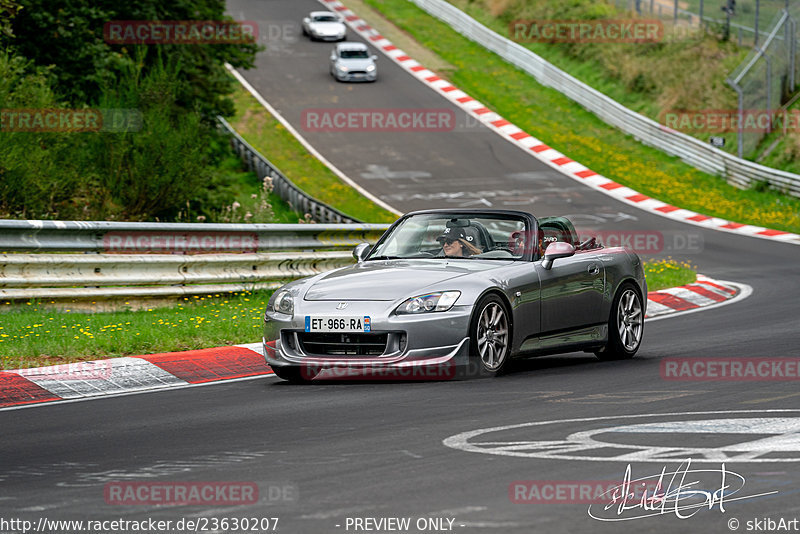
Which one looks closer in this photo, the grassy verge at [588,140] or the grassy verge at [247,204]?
the grassy verge at [247,204]

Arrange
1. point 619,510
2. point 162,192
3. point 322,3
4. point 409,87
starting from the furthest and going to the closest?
point 322,3 → point 409,87 → point 162,192 → point 619,510

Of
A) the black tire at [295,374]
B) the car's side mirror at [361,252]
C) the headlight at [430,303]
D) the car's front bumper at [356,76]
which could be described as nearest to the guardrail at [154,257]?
the car's side mirror at [361,252]

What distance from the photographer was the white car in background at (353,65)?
41719 mm

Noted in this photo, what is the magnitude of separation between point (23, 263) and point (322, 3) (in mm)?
44468

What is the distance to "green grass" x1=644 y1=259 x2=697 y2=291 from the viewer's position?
18109 mm

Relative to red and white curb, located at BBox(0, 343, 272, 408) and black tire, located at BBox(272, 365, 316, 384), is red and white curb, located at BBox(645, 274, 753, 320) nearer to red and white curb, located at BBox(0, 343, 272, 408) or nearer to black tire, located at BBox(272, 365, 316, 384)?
red and white curb, located at BBox(0, 343, 272, 408)

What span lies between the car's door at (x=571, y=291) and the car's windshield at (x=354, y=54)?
A: 106 feet

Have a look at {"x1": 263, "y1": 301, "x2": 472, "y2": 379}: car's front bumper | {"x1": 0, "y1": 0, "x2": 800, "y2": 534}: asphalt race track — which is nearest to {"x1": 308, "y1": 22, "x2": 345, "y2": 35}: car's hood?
{"x1": 0, "y1": 0, "x2": 800, "y2": 534}: asphalt race track

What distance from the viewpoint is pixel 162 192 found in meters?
17.8

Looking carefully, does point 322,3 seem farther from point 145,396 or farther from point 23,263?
point 145,396

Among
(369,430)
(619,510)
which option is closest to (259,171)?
(369,430)

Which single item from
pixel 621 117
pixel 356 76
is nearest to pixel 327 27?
pixel 356 76

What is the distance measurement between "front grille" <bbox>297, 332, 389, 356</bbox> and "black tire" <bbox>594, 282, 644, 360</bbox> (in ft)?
9.15

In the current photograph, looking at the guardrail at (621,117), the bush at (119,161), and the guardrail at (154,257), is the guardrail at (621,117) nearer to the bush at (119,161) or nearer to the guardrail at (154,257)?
the bush at (119,161)
